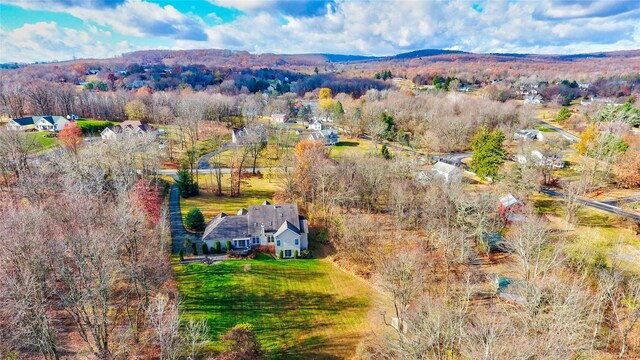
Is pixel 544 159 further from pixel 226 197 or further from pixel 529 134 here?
pixel 226 197

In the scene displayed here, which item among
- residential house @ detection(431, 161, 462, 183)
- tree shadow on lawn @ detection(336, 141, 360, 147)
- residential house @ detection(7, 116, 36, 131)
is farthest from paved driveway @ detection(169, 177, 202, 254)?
residential house @ detection(7, 116, 36, 131)

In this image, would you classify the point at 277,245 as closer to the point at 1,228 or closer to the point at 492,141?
the point at 1,228

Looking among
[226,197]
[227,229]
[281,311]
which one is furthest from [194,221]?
[281,311]

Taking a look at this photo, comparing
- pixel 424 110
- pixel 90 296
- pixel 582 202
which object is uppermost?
pixel 424 110

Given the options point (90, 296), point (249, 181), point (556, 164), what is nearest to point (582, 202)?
point (556, 164)

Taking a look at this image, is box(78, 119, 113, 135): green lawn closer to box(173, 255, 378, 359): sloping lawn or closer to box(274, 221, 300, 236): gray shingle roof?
box(173, 255, 378, 359): sloping lawn
